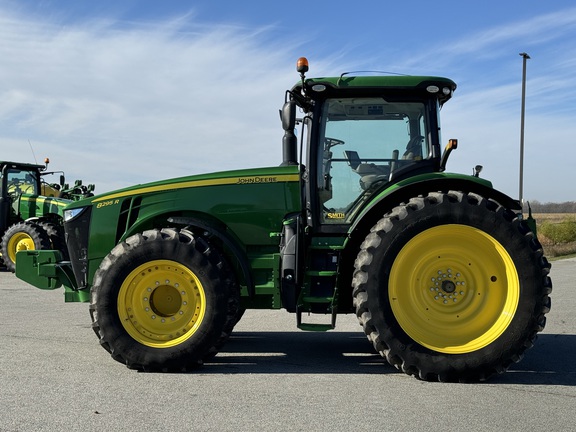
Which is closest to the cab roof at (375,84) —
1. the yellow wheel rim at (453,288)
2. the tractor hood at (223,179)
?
the tractor hood at (223,179)

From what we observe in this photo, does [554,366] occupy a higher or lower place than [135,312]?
lower

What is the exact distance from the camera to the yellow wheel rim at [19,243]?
1546cm

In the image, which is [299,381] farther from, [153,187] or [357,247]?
[153,187]

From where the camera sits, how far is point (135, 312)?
564cm

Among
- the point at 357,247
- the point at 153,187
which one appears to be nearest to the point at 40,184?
the point at 153,187

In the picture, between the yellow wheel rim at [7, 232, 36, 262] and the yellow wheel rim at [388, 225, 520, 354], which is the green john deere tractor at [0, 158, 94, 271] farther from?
the yellow wheel rim at [388, 225, 520, 354]

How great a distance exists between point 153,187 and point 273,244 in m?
1.26

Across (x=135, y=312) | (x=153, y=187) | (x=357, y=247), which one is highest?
(x=153, y=187)

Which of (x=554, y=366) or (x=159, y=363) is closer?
(x=159, y=363)

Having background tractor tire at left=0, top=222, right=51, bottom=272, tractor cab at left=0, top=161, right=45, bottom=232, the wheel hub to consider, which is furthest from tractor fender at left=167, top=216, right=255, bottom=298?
tractor cab at left=0, top=161, right=45, bottom=232

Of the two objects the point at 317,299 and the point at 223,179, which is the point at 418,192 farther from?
the point at 223,179

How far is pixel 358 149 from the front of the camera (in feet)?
19.3

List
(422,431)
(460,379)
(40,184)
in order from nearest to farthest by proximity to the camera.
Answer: (422,431) < (460,379) < (40,184)

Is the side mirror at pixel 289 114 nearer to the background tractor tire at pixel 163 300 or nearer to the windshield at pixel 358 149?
the windshield at pixel 358 149
